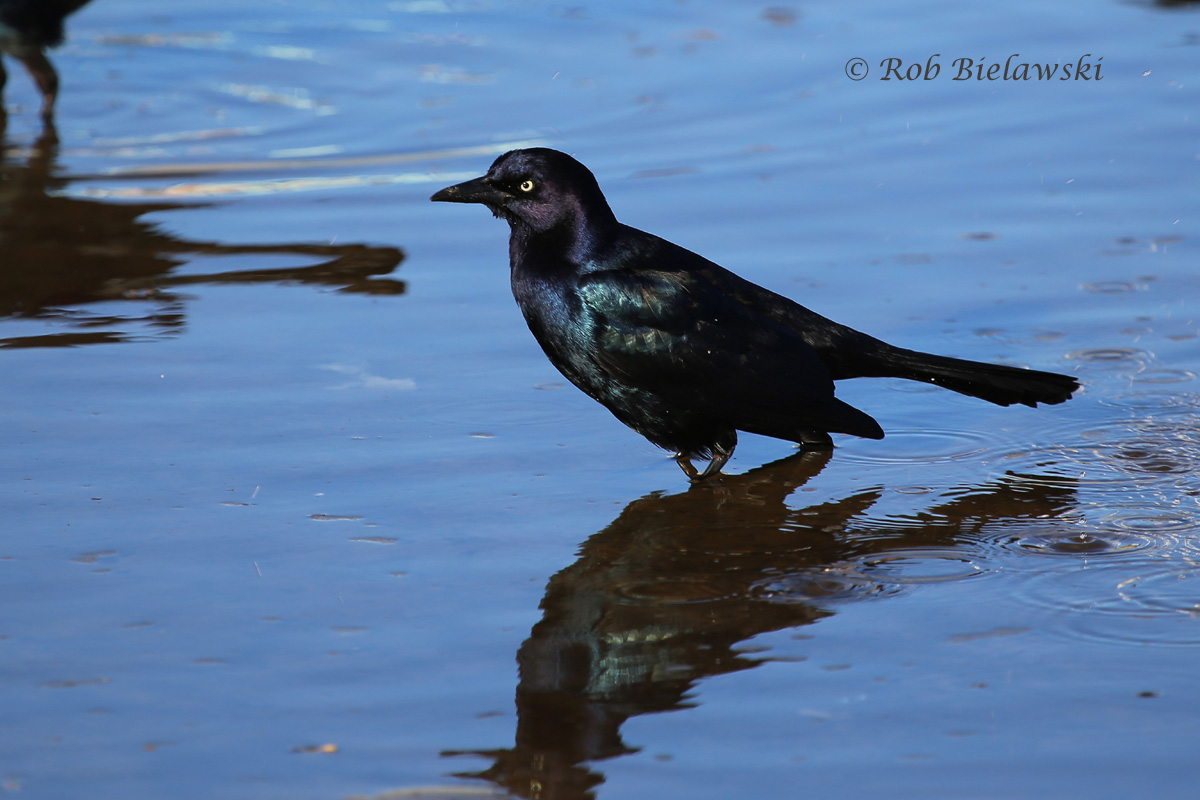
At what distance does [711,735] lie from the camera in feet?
9.72

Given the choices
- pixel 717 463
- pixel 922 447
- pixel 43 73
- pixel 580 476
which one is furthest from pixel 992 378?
pixel 43 73

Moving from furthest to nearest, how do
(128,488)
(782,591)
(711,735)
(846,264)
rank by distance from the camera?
(846,264)
(128,488)
(782,591)
(711,735)

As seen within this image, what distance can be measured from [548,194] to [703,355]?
2.19 feet

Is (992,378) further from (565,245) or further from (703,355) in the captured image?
(565,245)

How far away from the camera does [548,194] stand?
4391 mm

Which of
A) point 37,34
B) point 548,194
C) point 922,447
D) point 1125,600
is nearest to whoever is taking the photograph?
point 1125,600

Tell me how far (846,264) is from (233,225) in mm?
2826

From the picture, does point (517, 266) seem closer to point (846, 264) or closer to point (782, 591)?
point (782, 591)

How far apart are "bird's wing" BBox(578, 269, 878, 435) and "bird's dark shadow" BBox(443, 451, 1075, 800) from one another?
250mm

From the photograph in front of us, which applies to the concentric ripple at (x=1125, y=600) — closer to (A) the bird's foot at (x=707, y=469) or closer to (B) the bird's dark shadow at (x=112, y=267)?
(A) the bird's foot at (x=707, y=469)

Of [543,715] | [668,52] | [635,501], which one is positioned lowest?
[543,715]

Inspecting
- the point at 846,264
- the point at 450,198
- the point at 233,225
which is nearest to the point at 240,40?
the point at 233,225

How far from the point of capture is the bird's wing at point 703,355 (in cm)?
427
